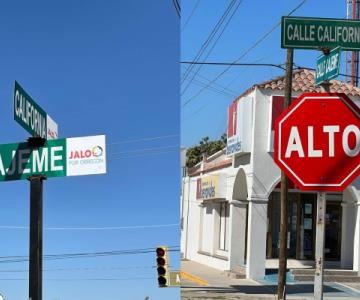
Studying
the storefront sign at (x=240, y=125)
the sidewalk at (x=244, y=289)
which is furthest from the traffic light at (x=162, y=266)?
the storefront sign at (x=240, y=125)

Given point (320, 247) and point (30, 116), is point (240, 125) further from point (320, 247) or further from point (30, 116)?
point (320, 247)

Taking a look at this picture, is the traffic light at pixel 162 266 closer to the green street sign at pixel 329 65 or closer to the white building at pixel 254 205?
the green street sign at pixel 329 65

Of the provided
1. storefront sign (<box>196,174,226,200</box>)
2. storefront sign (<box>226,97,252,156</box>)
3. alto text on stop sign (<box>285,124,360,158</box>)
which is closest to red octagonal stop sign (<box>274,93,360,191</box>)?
alto text on stop sign (<box>285,124,360,158</box>)

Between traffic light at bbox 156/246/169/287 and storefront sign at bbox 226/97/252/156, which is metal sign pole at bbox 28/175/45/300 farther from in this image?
storefront sign at bbox 226/97/252/156

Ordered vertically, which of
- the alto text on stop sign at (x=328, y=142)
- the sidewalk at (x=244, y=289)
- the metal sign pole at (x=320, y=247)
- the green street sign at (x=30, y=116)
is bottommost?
the sidewalk at (x=244, y=289)

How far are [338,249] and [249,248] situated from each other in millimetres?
3558

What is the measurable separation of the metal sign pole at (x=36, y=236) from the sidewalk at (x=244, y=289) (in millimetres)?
7163

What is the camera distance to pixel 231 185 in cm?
1753

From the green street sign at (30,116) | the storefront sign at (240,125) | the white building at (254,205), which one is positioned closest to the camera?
the green street sign at (30,116)

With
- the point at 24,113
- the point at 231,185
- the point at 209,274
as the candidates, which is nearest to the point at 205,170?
the point at 231,185

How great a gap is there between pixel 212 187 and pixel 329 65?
15.0 meters

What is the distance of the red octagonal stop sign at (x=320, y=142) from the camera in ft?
10.7

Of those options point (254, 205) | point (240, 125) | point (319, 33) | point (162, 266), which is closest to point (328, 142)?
point (319, 33)

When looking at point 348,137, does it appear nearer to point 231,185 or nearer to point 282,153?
point 282,153
